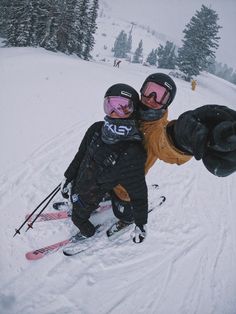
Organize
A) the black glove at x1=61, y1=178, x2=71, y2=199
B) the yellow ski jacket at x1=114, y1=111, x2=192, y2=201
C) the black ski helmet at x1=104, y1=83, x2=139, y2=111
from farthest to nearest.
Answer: the black glove at x1=61, y1=178, x2=71, y2=199, the black ski helmet at x1=104, y1=83, x2=139, y2=111, the yellow ski jacket at x1=114, y1=111, x2=192, y2=201

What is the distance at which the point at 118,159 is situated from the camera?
310 cm

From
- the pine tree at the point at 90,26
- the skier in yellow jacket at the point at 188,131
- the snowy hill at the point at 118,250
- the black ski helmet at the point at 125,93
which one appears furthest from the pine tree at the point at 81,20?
the skier in yellow jacket at the point at 188,131

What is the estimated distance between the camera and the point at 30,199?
4.52 m

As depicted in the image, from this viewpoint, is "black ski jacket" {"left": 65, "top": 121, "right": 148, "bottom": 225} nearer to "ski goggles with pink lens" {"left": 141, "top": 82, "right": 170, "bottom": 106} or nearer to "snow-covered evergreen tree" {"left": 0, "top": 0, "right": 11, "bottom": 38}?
"ski goggles with pink lens" {"left": 141, "top": 82, "right": 170, "bottom": 106}

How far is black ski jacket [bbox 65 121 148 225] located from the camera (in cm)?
306

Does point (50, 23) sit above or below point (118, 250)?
below

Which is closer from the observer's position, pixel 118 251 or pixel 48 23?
pixel 118 251

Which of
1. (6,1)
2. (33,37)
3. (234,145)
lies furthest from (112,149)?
(6,1)

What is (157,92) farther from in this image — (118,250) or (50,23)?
(50,23)

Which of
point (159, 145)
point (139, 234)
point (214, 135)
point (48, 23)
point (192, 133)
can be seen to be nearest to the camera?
point (214, 135)

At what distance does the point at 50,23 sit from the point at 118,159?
32.9m

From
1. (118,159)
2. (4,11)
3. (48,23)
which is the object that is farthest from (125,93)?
(4,11)

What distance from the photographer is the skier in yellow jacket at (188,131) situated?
1636mm

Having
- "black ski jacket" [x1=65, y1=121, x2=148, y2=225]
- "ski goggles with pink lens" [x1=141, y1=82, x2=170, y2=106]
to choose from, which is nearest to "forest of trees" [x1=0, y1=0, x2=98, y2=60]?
"black ski jacket" [x1=65, y1=121, x2=148, y2=225]
